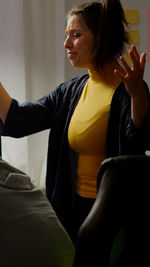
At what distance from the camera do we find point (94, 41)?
122cm

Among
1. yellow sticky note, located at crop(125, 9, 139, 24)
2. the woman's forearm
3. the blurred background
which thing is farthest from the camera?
yellow sticky note, located at crop(125, 9, 139, 24)

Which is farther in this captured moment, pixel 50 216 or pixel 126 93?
pixel 126 93

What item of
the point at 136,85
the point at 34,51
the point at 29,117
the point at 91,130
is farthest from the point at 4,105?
the point at 34,51

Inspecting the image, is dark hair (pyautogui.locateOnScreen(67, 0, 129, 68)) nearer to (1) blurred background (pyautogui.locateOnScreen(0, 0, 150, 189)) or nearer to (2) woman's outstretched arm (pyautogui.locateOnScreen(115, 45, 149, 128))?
(2) woman's outstretched arm (pyautogui.locateOnScreen(115, 45, 149, 128))

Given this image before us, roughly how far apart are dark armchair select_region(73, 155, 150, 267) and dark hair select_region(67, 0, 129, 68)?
1.66 ft

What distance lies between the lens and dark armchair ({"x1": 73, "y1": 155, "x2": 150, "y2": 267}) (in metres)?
0.68

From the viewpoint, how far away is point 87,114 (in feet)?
3.99

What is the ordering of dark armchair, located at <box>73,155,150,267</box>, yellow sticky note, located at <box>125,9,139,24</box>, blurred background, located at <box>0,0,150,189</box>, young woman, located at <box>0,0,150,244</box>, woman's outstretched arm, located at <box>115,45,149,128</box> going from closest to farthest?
dark armchair, located at <box>73,155,150,267</box> < woman's outstretched arm, located at <box>115,45,149,128</box> < young woman, located at <box>0,0,150,244</box> < blurred background, located at <box>0,0,150,189</box> < yellow sticky note, located at <box>125,9,139,24</box>

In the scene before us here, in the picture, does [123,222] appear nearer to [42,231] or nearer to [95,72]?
[42,231]

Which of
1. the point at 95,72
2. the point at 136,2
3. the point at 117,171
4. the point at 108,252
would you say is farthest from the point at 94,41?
the point at 136,2

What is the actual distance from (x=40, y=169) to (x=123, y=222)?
4.07ft

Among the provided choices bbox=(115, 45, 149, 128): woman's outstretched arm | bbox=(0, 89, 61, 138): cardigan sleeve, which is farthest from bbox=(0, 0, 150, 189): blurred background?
bbox=(115, 45, 149, 128): woman's outstretched arm

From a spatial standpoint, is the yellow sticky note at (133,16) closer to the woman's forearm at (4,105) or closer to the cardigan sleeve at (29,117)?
the cardigan sleeve at (29,117)

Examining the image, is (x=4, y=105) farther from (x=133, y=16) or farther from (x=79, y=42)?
(x=133, y=16)
